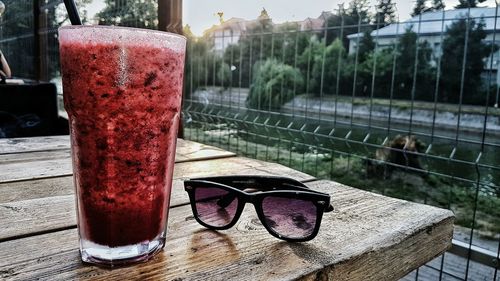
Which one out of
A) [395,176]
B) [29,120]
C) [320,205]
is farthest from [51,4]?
[320,205]

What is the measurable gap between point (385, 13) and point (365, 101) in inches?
36.7

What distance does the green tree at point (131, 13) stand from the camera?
260cm

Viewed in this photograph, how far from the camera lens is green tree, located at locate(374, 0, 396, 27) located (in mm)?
2234

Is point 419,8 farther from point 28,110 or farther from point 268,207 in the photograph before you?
point 28,110

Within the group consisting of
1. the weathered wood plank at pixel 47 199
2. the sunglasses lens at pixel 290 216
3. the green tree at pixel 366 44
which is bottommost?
the weathered wood plank at pixel 47 199

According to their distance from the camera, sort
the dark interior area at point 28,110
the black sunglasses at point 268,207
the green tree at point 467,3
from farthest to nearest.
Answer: the dark interior area at point 28,110 < the green tree at point 467,3 < the black sunglasses at point 268,207

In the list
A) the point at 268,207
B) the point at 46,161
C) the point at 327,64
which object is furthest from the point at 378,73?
the point at 268,207

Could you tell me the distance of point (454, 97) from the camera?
3.36 meters

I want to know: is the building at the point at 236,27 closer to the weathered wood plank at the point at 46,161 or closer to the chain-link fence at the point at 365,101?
the chain-link fence at the point at 365,101

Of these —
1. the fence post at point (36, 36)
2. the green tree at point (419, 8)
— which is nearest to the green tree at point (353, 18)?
the green tree at point (419, 8)

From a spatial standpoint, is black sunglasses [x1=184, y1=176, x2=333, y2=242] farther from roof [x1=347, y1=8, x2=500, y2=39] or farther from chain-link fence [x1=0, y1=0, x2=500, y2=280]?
roof [x1=347, y1=8, x2=500, y2=39]

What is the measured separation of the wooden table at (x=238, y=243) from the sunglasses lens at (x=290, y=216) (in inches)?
0.7

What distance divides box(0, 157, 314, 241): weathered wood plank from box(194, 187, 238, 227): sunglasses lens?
0.12 meters

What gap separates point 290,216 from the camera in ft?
1.81
